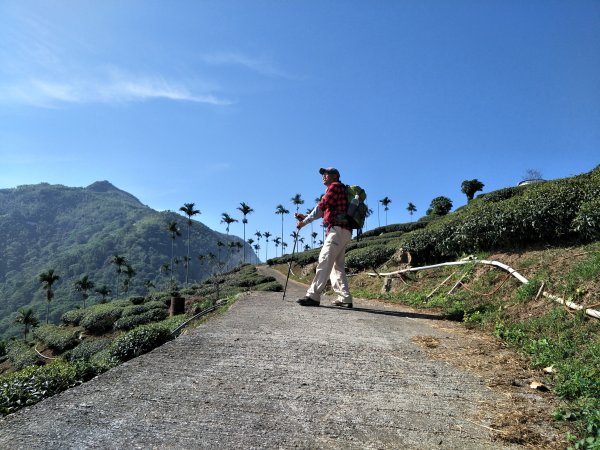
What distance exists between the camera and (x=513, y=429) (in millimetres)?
2352

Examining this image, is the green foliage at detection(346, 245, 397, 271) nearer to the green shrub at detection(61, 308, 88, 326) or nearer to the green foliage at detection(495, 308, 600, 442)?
the green foliage at detection(495, 308, 600, 442)

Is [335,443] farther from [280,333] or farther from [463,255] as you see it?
[463,255]

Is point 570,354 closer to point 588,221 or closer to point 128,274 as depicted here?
point 588,221

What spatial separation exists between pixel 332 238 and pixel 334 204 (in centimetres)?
57

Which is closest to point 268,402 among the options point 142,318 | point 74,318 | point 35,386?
point 35,386

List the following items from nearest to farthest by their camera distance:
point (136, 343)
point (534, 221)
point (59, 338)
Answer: point (136, 343)
point (534, 221)
point (59, 338)

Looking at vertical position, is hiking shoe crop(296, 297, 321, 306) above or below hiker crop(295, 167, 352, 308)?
below

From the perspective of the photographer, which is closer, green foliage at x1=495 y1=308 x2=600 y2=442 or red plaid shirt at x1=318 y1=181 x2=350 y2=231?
green foliage at x1=495 y1=308 x2=600 y2=442

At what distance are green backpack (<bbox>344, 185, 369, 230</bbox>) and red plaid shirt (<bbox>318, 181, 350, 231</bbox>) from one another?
0.09 m

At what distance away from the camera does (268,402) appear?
8.63 feet

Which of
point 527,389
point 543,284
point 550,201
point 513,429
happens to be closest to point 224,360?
point 513,429

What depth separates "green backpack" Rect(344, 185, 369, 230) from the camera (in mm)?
6555

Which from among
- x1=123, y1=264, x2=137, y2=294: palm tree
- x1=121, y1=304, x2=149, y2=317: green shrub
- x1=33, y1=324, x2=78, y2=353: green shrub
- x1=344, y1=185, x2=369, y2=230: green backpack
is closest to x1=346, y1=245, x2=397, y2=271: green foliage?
x1=344, y1=185, x2=369, y2=230: green backpack

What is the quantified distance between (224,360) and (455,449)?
2.01 meters
